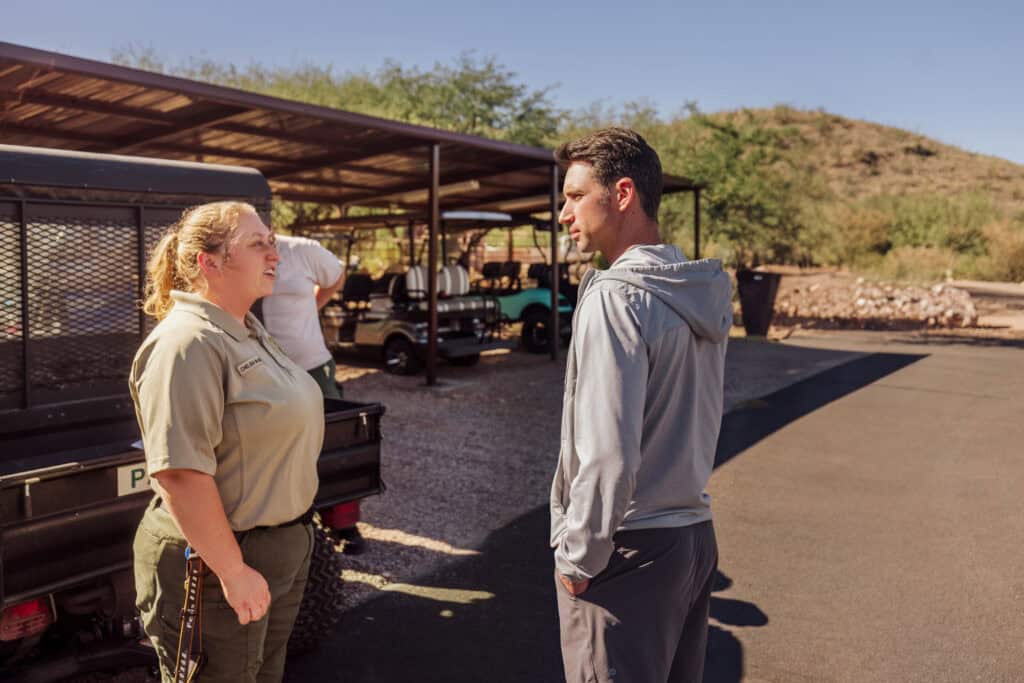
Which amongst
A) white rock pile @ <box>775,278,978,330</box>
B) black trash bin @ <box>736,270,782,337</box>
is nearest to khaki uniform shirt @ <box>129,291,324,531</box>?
black trash bin @ <box>736,270,782,337</box>

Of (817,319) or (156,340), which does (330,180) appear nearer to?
(156,340)

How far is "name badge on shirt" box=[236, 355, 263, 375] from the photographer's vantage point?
209cm

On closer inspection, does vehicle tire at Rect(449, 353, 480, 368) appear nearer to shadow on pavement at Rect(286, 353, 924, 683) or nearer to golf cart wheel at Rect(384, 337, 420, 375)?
golf cart wheel at Rect(384, 337, 420, 375)

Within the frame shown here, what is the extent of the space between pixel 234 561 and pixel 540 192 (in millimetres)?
14427

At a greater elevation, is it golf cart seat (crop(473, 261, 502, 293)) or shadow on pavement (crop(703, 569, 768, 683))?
golf cart seat (crop(473, 261, 502, 293))

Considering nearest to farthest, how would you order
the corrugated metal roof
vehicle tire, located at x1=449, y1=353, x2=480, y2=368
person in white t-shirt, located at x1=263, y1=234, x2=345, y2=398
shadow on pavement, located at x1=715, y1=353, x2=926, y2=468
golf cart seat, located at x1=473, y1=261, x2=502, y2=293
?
person in white t-shirt, located at x1=263, y1=234, x2=345, y2=398, the corrugated metal roof, shadow on pavement, located at x1=715, y1=353, x2=926, y2=468, vehicle tire, located at x1=449, y1=353, x2=480, y2=368, golf cart seat, located at x1=473, y1=261, x2=502, y2=293

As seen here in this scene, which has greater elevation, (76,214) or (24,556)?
(76,214)

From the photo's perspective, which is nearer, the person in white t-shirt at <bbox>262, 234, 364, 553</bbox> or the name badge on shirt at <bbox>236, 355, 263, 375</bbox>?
the name badge on shirt at <bbox>236, 355, 263, 375</bbox>

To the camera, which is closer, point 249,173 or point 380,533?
point 249,173

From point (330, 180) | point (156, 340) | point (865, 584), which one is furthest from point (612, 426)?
point (330, 180)

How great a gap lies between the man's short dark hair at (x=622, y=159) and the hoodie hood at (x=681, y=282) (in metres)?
0.13

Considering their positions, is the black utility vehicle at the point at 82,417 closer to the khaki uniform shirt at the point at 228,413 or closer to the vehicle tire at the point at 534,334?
the khaki uniform shirt at the point at 228,413

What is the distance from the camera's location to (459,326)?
12.6 meters

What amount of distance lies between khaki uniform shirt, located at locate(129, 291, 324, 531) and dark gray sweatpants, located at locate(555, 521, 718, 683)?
730 millimetres
